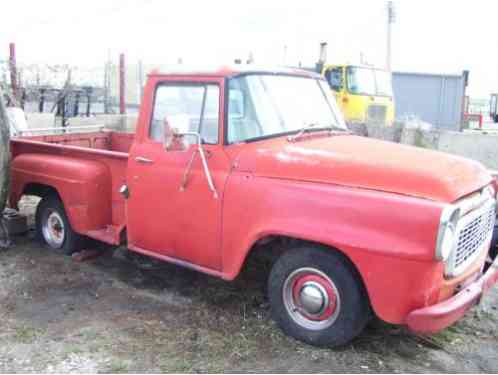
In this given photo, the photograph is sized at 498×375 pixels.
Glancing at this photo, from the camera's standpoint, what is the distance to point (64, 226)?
582 cm

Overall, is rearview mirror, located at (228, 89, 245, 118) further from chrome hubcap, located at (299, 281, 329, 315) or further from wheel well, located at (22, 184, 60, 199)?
wheel well, located at (22, 184, 60, 199)

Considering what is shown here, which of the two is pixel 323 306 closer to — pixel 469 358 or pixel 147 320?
pixel 469 358

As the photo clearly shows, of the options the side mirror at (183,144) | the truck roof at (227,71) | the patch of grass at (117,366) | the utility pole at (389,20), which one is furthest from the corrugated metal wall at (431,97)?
the patch of grass at (117,366)

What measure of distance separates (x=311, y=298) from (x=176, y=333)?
107 cm

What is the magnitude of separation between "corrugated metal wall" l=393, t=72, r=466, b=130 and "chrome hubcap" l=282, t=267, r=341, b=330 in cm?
1867

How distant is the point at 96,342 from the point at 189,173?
1423mm

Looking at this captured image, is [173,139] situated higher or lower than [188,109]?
lower

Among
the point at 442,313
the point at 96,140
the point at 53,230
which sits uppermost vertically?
the point at 96,140

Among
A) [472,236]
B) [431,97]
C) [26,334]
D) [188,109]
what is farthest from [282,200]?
[431,97]

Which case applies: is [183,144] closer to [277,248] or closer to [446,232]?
[277,248]

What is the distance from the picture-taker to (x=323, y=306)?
3850 millimetres

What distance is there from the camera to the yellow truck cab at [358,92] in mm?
15062

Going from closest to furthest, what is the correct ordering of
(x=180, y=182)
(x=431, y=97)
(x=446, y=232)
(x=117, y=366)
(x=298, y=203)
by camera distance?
(x=446, y=232) < (x=117, y=366) < (x=298, y=203) < (x=180, y=182) < (x=431, y=97)

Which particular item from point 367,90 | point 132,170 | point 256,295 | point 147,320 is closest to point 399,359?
point 256,295
